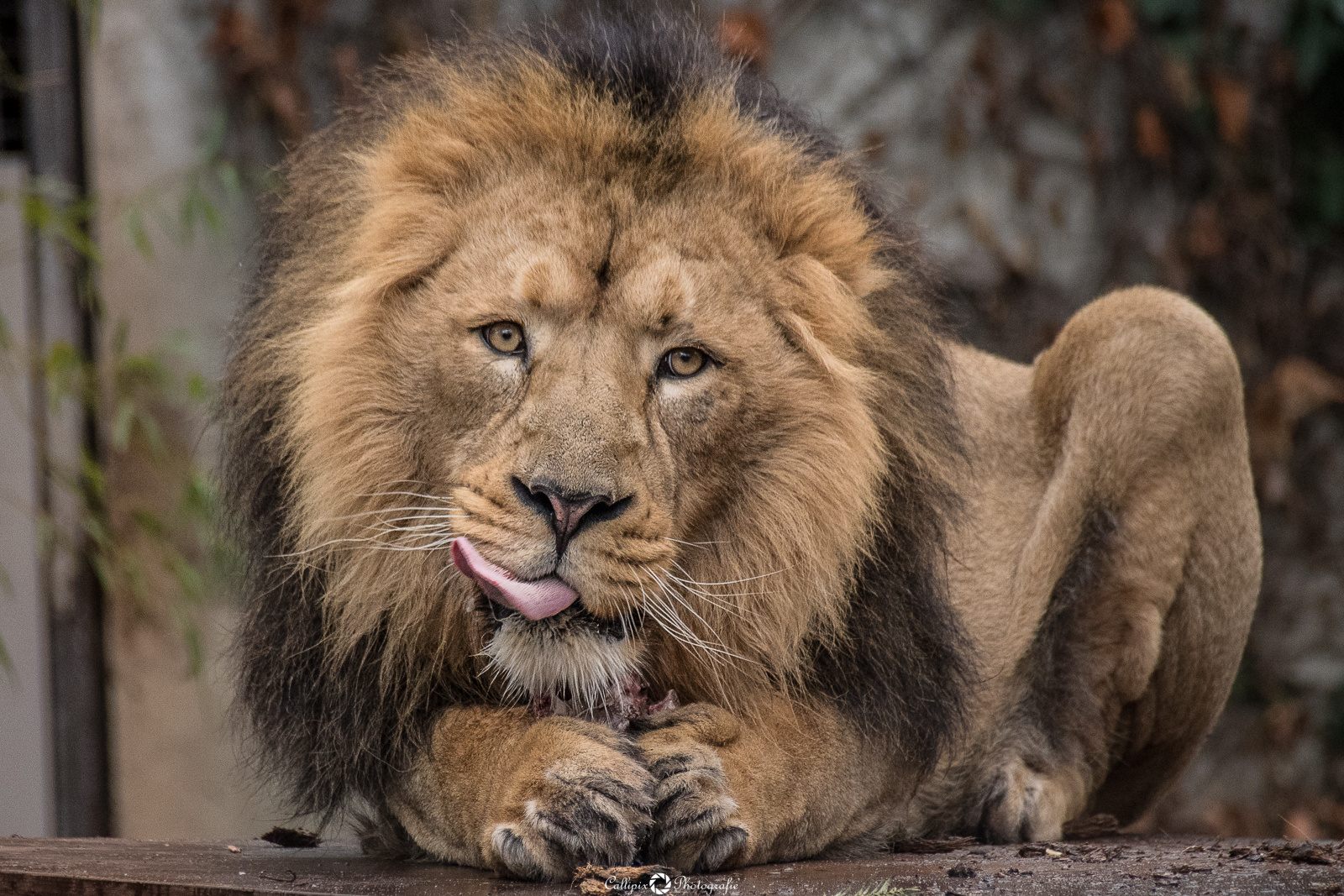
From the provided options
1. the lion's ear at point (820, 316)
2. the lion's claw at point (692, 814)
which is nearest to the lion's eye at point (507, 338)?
the lion's ear at point (820, 316)

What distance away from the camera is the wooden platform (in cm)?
199

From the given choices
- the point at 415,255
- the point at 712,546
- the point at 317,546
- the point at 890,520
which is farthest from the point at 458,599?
the point at 890,520

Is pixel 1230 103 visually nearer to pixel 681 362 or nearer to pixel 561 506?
pixel 681 362

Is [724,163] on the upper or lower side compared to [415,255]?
upper

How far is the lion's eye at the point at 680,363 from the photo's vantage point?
2.24 meters

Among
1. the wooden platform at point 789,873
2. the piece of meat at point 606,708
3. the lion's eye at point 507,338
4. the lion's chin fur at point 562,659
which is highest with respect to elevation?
the lion's eye at point 507,338

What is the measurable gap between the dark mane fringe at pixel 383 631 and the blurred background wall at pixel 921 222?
6.45ft

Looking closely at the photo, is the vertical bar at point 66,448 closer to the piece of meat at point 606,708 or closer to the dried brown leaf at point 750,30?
the dried brown leaf at point 750,30

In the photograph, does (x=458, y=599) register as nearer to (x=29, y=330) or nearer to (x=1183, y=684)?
(x=1183, y=684)

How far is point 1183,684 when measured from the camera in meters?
3.12

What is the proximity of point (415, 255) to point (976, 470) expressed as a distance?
1373mm

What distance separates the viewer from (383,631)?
242 centimetres

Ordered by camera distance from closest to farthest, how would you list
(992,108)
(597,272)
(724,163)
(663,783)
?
(663,783)
(597,272)
(724,163)
(992,108)

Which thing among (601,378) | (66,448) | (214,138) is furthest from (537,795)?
(214,138)
